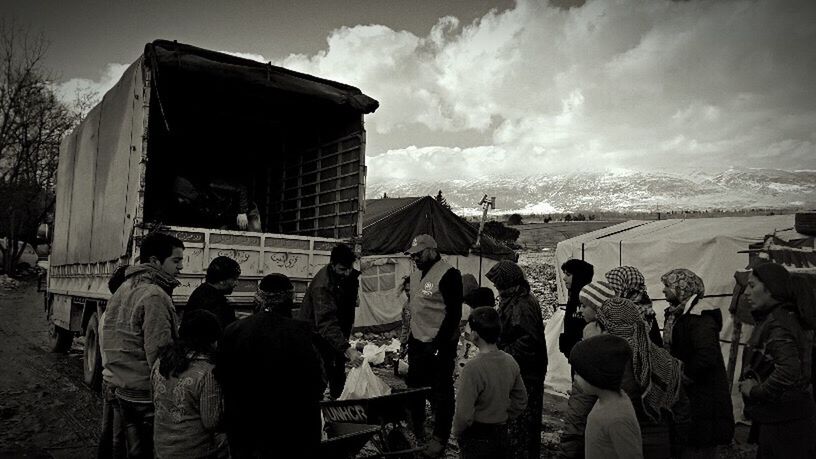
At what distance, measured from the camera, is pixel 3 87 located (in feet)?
80.7

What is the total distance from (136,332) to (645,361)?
276 centimetres

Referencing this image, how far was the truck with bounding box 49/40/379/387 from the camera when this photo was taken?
5.48 meters

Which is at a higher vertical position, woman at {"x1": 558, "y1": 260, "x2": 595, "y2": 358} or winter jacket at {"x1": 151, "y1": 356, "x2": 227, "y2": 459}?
woman at {"x1": 558, "y1": 260, "x2": 595, "y2": 358}

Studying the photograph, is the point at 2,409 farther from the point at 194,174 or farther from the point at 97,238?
the point at 194,174

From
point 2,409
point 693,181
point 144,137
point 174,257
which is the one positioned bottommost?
point 2,409

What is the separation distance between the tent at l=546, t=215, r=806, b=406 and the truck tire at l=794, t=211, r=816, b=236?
0.40m

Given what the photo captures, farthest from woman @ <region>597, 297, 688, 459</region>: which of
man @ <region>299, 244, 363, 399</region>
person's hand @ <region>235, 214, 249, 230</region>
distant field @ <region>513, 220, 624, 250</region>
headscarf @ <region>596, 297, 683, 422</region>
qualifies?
distant field @ <region>513, 220, 624, 250</region>

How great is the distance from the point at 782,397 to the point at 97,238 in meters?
6.92

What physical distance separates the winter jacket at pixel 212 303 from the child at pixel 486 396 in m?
1.69

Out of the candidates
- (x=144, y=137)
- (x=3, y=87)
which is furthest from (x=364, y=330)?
(x=3, y=87)

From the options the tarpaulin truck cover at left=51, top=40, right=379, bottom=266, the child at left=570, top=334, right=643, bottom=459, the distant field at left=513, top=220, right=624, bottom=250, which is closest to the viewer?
the child at left=570, top=334, right=643, bottom=459

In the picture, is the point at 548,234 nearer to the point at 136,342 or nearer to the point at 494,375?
the point at 494,375

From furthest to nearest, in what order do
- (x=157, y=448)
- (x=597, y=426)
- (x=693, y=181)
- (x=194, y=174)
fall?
(x=693, y=181), (x=194, y=174), (x=157, y=448), (x=597, y=426)

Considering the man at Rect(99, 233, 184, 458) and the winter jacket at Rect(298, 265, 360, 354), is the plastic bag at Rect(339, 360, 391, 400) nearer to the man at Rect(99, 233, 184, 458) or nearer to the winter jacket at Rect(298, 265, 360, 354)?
the winter jacket at Rect(298, 265, 360, 354)
